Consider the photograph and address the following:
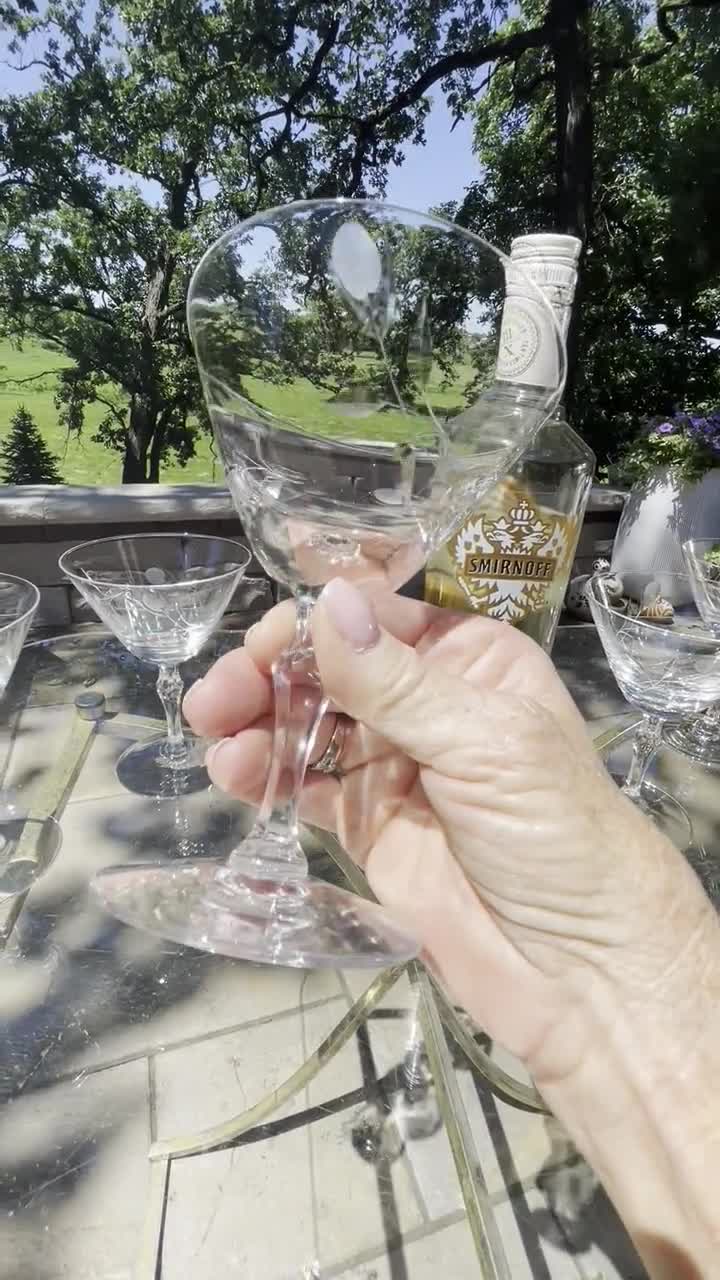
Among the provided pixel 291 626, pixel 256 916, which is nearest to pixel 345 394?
pixel 291 626

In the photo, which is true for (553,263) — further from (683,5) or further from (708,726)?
(683,5)

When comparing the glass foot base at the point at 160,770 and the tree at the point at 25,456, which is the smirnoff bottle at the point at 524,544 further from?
the tree at the point at 25,456

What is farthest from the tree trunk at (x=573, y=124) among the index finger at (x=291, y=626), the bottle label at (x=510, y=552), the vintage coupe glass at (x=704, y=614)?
the index finger at (x=291, y=626)

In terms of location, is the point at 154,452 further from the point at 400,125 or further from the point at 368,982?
the point at 368,982

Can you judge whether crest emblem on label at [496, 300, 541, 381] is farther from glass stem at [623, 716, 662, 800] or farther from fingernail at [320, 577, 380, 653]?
glass stem at [623, 716, 662, 800]

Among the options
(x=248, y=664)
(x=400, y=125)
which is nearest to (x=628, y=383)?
(x=400, y=125)
